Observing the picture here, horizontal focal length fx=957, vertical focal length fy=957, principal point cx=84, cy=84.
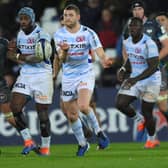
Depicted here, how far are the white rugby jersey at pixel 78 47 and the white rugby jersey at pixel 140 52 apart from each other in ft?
4.47


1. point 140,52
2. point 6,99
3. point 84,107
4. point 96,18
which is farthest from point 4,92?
point 96,18

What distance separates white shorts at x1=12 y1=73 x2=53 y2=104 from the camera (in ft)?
49.7

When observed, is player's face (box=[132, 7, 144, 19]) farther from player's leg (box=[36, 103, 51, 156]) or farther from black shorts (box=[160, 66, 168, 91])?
player's leg (box=[36, 103, 51, 156])

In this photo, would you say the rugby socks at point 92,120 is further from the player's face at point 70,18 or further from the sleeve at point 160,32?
the sleeve at point 160,32

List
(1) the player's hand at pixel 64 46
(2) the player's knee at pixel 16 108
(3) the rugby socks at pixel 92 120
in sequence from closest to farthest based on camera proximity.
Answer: (1) the player's hand at pixel 64 46 → (2) the player's knee at pixel 16 108 → (3) the rugby socks at pixel 92 120

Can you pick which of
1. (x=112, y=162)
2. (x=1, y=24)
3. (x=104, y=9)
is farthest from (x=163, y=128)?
(x=112, y=162)

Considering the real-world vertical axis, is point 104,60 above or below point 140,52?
above

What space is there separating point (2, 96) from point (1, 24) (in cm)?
674

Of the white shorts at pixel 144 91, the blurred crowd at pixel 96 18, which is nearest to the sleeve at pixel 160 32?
the white shorts at pixel 144 91

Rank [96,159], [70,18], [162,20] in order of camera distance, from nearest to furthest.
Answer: [96,159]
[70,18]
[162,20]

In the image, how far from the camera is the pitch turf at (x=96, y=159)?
12664 millimetres

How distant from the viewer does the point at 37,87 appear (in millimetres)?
15219

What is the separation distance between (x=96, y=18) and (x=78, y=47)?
6876 mm

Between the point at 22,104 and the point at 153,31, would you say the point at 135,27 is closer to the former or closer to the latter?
the point at 153,31
